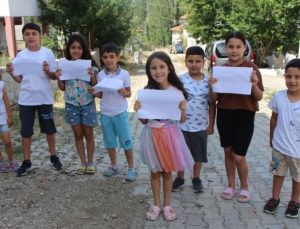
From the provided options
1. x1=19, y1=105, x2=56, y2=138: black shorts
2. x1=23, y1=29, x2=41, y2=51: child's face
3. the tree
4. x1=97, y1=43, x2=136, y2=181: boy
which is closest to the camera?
x1=97, y1=43, x2=136, y2=181: boy

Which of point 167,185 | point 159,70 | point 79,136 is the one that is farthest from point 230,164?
point 79,136

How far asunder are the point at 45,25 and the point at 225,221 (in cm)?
1876

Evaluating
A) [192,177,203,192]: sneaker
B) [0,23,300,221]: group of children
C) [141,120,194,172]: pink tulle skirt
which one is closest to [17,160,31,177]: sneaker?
[0,23,300,221]: group of children

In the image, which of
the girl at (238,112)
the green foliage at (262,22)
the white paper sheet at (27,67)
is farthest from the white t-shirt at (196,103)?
the green foliage at (262,22)

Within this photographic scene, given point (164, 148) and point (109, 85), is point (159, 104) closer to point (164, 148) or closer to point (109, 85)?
point (164, 148)

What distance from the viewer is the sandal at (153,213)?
3.97 meters

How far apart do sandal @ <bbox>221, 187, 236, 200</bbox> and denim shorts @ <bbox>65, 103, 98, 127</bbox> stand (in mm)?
1695

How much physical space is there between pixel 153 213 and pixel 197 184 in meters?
0.87

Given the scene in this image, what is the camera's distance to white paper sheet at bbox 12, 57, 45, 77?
15.8 feet

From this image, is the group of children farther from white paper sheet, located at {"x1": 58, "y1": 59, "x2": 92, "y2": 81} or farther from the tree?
the tree

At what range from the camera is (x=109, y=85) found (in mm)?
4492

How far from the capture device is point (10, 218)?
4023 mm

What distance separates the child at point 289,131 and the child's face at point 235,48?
45cm

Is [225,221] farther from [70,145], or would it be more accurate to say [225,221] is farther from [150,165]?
[70,145]
